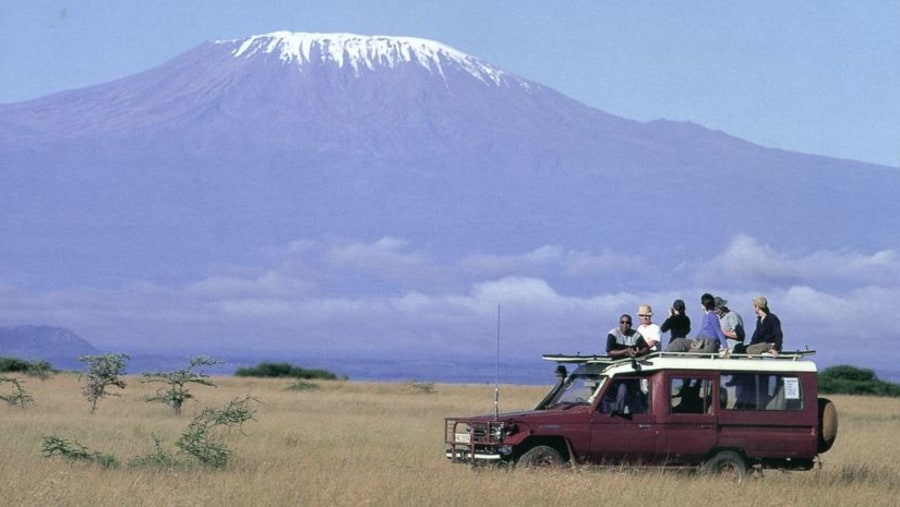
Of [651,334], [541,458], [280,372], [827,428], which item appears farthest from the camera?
[280,372]

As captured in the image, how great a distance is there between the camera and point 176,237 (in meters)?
198

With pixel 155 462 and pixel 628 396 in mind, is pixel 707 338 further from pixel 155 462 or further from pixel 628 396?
pixel 155 462

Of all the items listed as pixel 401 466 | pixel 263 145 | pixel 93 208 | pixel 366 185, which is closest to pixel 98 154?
pixel 93 208

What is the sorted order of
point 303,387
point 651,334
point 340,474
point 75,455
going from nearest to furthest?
1. point 340,474
2. point 75,455
3. point 651,334
4. point 303,387

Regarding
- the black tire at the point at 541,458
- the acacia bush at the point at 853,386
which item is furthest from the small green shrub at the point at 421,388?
the black tire at the point at 541,458

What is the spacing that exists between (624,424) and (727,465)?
4.73 feet

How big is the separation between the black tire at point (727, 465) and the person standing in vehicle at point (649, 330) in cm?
168

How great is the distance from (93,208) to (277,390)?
14869 cm

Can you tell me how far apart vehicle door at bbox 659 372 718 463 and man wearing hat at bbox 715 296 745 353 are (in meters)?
1.51

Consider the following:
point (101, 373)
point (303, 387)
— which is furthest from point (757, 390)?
point (303, 387)

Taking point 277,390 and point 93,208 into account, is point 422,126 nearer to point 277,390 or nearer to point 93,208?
point 93,208

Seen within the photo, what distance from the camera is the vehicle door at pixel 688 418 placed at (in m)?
20.0

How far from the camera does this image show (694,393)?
2016 cm

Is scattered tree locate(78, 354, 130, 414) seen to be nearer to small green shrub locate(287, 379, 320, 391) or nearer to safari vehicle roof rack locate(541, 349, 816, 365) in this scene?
small green shrub locate(287, 379, 320, 391)
